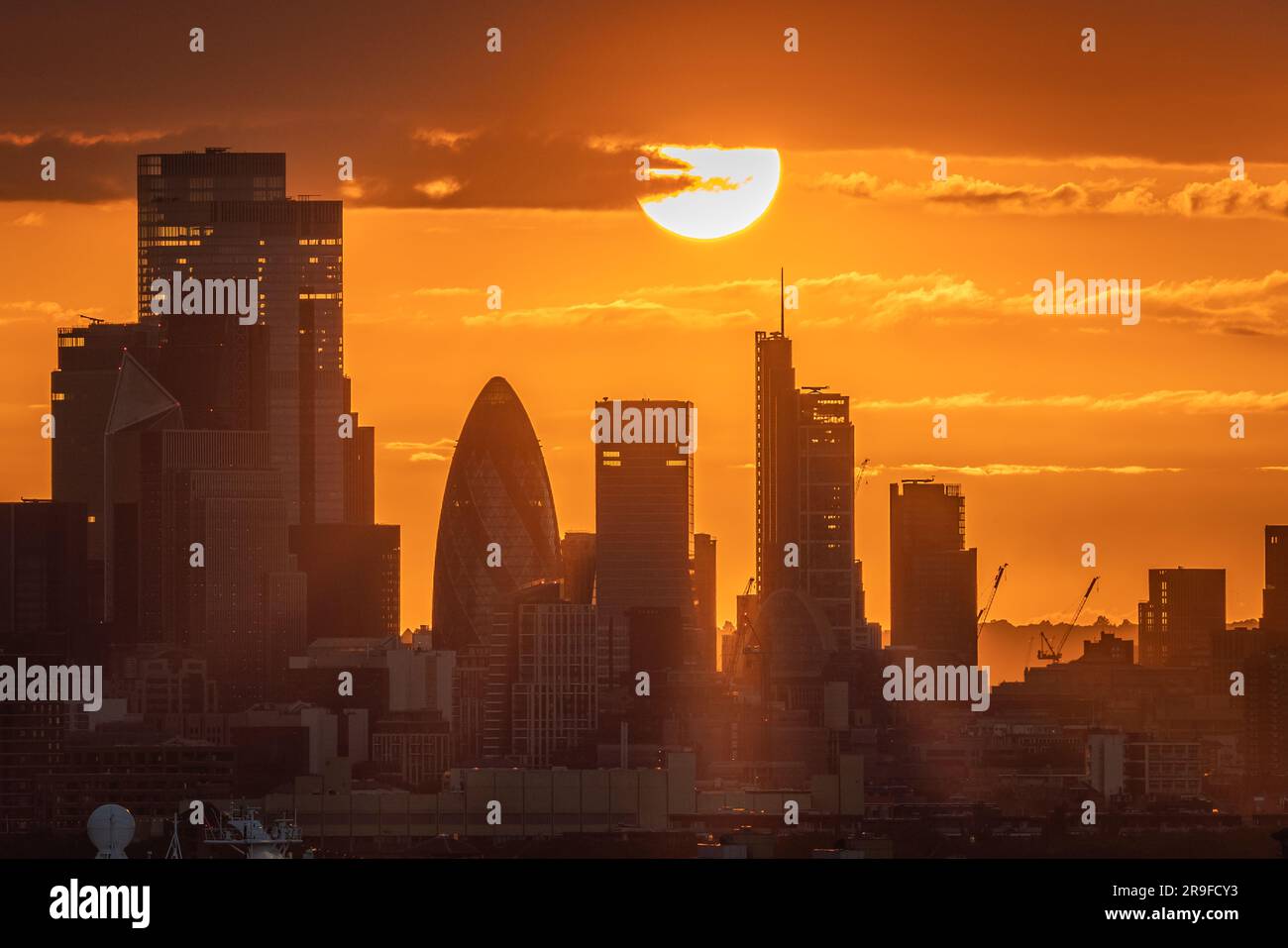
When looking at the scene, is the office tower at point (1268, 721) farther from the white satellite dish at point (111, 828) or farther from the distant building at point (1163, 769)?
the white satellite dish at point (111, 828)

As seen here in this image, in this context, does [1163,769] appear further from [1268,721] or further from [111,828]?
[111,828]

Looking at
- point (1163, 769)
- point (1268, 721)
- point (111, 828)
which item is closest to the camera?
point (111, 828)

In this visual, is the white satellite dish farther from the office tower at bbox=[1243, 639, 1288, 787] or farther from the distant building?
the office tower at bbox=[1243, 639, 1288, 787]

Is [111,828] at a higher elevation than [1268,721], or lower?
higher

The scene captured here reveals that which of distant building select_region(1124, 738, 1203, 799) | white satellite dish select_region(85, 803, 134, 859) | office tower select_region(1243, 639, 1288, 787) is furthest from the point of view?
office tower select_region(1243, 639, 1288, 787)

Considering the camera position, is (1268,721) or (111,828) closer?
(111,828)

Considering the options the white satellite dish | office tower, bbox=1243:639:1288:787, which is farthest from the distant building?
the white satellite dish

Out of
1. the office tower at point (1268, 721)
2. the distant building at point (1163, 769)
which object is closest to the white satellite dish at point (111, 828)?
the distant building at point (1163, 769)

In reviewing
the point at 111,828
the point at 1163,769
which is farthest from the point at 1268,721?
the point at 111,828
